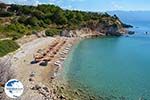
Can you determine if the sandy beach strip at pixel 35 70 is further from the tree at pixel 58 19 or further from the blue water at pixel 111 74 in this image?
the tree at pixel 58 19

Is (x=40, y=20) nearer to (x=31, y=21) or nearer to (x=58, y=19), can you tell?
(x=31, y=21)

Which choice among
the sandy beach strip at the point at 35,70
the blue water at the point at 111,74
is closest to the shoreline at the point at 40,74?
the sandy beach strip at the point at 35,70

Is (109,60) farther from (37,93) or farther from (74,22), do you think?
(74,22)

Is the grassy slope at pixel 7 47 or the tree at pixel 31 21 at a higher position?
the tree at pixel 31 21


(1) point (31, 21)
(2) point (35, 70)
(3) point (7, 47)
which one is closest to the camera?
(2) point (35, 70)

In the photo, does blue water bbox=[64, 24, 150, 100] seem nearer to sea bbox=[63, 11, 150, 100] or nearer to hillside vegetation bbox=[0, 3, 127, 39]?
sea bbox=[63, 11, 150, 100]

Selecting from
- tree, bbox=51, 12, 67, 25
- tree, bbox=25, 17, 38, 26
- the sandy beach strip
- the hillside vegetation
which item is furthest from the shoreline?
tree, bbox=51, 12, 67, 25

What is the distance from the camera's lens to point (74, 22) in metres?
101

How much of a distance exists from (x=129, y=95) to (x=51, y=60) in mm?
17529

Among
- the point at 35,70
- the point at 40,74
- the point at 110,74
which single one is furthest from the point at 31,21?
the point at 40,74

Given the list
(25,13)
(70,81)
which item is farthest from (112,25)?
(70,81)

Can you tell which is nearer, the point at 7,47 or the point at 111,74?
the point at 111,74

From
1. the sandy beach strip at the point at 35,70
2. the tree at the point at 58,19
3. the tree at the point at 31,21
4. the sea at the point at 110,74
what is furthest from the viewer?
the tree at the point at 58,19

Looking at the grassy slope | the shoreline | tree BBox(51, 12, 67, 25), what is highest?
tree BBox(51, 12, 67, 25)
